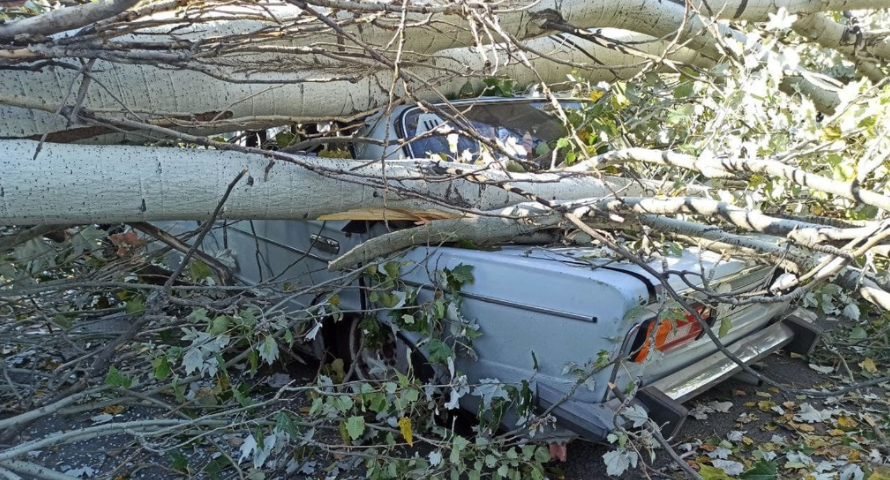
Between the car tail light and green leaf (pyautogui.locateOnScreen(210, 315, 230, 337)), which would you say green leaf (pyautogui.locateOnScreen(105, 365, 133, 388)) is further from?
the car tail light

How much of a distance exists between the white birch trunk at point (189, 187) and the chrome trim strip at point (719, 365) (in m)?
0.91

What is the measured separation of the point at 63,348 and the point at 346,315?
5.74ft

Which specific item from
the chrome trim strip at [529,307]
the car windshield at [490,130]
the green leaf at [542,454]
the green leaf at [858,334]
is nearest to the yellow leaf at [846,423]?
the green leaf at [858,334]

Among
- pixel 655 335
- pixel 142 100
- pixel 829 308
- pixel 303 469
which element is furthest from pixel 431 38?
A: pixel 829 308

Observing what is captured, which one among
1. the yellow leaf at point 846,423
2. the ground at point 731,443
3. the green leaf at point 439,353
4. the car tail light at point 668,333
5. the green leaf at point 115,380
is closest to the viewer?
the car tail light at point 668,333

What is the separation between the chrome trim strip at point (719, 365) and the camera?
2.92 m

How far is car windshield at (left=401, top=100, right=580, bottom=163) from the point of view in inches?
138

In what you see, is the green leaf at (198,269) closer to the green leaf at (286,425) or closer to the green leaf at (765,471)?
the green leaf at (286,425)

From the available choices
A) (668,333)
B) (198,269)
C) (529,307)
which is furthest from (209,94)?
(668,333)

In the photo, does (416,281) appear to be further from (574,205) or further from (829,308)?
(829,308)

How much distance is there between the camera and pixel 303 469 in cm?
310

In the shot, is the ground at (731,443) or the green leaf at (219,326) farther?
the ground at (731,443)

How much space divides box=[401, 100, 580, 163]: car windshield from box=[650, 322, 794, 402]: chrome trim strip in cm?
126

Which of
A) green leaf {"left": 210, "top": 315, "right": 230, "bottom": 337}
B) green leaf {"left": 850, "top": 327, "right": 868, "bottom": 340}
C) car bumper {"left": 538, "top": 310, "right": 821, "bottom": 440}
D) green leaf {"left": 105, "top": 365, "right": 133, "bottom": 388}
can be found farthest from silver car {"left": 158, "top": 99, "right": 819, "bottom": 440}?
green leaf {"left": 105, "top": 365, "right": 133, "bottom": 388}
